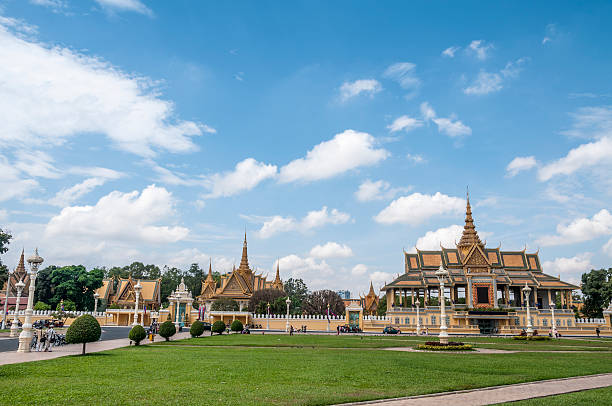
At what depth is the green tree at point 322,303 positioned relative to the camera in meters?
68.8

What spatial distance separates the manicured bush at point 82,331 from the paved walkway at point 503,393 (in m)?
14.6

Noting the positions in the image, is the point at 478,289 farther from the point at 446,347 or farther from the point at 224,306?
the point at 446,347

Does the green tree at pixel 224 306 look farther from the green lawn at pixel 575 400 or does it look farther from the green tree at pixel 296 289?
the green lawn at pixel 575 400

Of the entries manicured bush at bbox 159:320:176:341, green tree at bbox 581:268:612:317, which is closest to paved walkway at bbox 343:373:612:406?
manicured bush at bbox 159:320:176:341

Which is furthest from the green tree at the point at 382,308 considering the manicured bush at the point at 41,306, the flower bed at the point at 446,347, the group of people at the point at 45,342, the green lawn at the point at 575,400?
the green lawn at the point at 575,400

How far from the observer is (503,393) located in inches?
448

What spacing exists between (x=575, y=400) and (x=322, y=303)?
59992 millimetres

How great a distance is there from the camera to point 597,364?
1806 cm

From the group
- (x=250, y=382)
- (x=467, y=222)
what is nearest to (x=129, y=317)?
(x=467, y=222)

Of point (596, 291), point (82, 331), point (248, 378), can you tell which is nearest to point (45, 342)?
point (82, 331)

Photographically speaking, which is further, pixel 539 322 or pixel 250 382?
pixel 539 322

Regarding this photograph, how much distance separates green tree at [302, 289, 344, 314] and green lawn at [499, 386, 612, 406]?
192 ft

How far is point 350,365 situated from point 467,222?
60551mm

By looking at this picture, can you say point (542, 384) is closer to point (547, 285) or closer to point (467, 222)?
point (547, 285)
